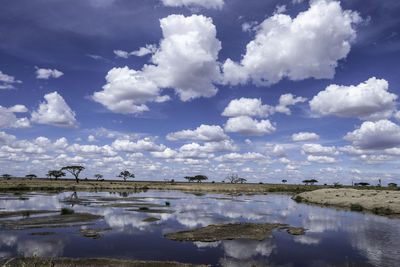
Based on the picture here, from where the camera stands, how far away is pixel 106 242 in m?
22.5

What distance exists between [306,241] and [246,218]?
12883 mm

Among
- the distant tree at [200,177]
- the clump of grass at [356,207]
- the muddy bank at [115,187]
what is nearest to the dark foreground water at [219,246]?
the clump of grass at [356,207]

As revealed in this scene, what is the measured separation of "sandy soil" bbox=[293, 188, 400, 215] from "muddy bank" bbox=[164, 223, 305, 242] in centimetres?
2726

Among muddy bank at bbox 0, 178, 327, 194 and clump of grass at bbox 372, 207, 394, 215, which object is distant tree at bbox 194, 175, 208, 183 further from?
clump of grass at bbox 372, 207, 394, 215

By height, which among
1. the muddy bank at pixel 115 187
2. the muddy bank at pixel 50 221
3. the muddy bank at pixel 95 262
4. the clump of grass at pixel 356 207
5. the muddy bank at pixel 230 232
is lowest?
the muddy bank at pixel 115 187

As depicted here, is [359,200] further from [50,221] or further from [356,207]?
[50,221]

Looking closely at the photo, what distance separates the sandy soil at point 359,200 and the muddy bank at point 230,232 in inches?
1073

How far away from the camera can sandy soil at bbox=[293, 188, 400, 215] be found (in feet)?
154

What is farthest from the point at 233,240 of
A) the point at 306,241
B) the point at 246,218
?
the point at 246,218

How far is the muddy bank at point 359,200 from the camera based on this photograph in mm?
46881

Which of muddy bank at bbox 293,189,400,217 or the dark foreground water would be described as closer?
the dark foreground water

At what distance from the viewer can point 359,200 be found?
5538cm

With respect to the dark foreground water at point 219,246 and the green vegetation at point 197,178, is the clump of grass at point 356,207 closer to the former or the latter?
the dark foreground water at point 219,246

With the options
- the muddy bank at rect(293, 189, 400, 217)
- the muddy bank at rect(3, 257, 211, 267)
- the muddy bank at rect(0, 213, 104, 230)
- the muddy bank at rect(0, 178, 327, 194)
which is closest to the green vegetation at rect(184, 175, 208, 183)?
the muddy bank at rect(0, 178, 327, 194)
